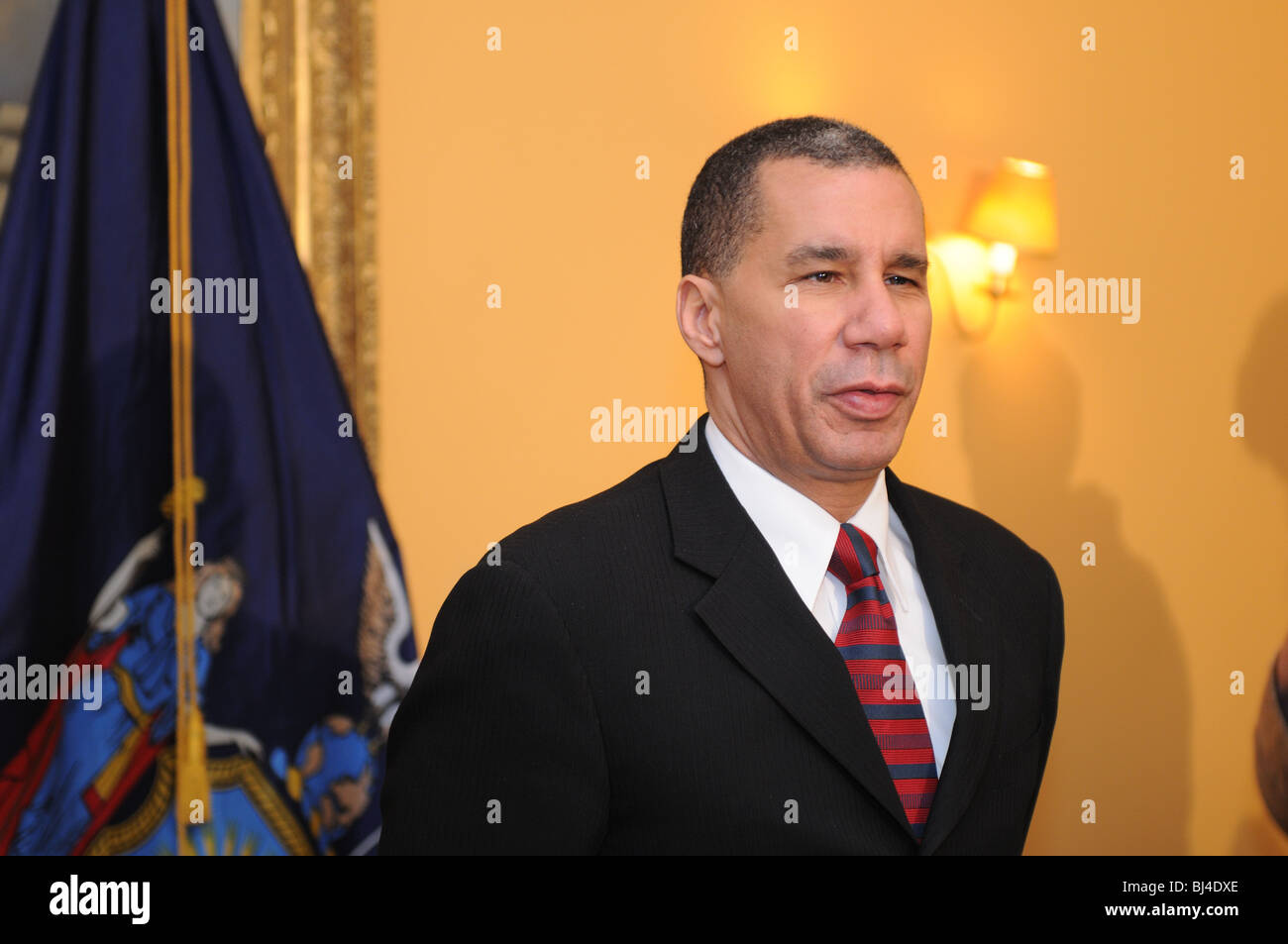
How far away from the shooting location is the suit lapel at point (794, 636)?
4.50 ft

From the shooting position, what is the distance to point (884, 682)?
1461mm

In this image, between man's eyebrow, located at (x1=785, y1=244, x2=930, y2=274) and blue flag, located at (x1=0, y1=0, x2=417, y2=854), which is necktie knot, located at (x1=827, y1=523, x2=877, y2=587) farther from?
blue flag, located at (x1=0, y1=0, x2=417, y2=854)

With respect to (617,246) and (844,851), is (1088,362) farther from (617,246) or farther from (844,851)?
(844,851)

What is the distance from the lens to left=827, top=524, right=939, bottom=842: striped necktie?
4.70ft

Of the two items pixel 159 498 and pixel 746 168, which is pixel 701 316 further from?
pixel 159 498

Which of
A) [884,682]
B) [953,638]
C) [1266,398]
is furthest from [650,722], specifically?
[1266,398]

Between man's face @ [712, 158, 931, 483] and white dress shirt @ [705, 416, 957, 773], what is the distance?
58 mm

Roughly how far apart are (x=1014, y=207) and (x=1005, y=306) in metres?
0.25

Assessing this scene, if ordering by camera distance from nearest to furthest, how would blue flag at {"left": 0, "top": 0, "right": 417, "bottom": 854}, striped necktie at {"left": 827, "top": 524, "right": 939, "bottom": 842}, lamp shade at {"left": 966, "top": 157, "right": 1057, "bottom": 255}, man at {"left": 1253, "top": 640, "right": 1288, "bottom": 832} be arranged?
striped necktie at {"left": 827, "top": 524, "right": 939, "bottom": 842}, blue flag at {"left": 0, "top": 0, "right": 417, "bottom": 854}, lamp shade at {"left": 966, "top": 157, "right": 1057, "bottom": 255}, man at {"left": 1253, "top": 640, "right": 1288, "bottom": 832}

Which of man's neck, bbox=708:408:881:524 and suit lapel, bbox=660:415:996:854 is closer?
suit lapel, bbox=660:415:996:854

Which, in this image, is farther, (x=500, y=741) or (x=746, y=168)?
(x=746, y=168)

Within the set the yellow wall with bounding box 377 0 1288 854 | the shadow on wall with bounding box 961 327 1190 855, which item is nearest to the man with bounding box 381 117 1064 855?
the yellow wall with bounding box 377 0 1288 854
